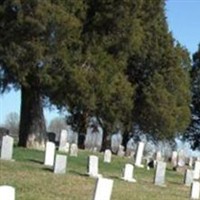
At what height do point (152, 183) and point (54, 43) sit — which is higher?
point (54, 43)

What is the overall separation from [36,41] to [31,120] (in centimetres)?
457

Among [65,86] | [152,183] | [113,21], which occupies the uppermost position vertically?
[113,21]

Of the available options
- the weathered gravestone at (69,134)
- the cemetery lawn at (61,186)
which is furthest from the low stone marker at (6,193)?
the weathered gravestone at (69,134)

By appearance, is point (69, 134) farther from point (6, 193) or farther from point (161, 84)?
point (6, 193)

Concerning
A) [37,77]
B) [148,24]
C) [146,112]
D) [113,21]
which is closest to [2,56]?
[37,77]

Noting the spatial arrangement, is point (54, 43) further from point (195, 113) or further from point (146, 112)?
point (195, 113)

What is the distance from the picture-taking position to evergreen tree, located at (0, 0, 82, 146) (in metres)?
28.6

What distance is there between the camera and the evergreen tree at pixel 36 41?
2861 cm

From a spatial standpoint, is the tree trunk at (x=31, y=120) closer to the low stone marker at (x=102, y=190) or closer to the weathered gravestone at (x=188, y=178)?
the weathered gravestone at (x=188, y=178)

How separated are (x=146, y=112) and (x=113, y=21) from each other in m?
14.4

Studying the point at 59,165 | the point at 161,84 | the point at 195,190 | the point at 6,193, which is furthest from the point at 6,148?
the point at 161,84

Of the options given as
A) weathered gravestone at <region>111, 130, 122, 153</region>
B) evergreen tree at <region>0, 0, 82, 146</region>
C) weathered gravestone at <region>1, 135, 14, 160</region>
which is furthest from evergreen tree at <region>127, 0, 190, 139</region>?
weathered gravestone at <region>1, 135, 14, 160</region>

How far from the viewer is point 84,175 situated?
64.5 ft

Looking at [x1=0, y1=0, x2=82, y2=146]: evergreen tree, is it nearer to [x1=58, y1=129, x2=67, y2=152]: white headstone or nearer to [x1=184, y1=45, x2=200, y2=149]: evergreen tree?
[x1=58, y1=129, x2=67, y2=152]: white headstone
